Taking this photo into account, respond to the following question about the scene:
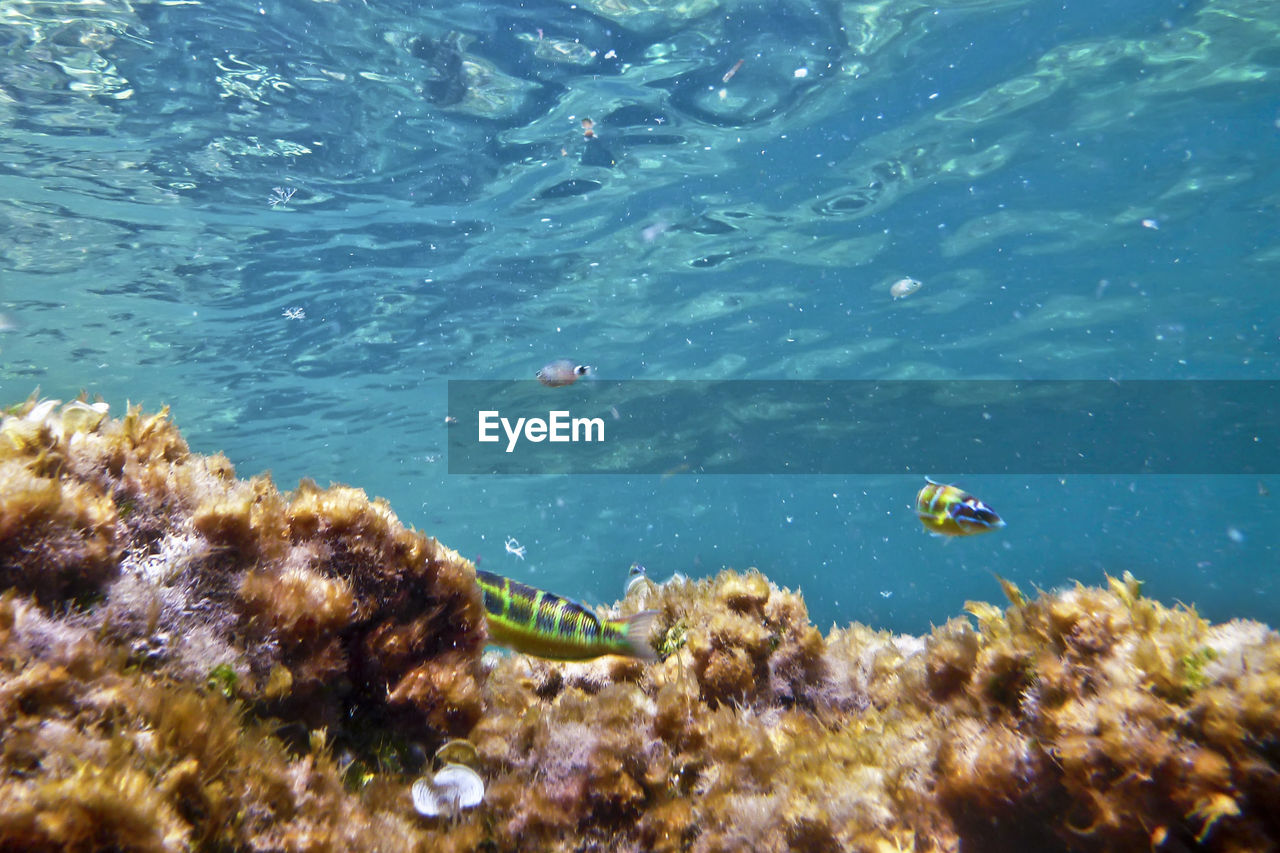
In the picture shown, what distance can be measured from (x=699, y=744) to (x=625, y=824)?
420 millimetres

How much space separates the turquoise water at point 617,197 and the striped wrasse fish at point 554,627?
3073 millimetres

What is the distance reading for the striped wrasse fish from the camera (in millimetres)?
2686

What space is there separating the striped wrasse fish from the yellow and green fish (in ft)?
9.35

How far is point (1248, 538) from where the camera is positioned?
276ft

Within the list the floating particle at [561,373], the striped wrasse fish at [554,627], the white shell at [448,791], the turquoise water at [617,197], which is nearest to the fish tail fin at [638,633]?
the striped wrasse fish at [554,627]

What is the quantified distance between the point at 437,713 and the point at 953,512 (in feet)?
12.6

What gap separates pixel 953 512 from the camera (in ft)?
15.2

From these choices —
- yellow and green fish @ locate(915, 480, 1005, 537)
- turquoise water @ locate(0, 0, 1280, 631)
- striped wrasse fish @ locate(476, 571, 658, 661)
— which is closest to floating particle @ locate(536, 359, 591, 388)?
turquoise water @ locate(0, 0, 1280, 631)

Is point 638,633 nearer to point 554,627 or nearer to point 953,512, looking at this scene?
point 554,627

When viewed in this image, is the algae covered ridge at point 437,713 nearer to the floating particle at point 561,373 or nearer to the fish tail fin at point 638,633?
the fish tail fin at point 638,633

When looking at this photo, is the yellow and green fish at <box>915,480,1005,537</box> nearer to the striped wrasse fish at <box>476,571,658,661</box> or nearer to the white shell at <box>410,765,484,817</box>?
the striped wrasse fish at <box>476,571,658,661</box>

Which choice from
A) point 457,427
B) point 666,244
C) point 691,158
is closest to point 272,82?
point 691,158

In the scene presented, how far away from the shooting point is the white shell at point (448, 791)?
2184 mm

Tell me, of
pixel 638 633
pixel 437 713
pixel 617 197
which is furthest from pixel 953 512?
pixel 617 197
